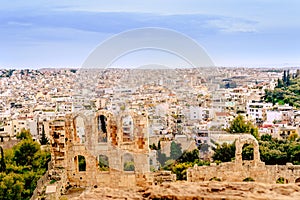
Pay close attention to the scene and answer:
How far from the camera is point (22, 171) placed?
14.2 metres

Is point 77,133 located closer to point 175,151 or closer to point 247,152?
point 175,151

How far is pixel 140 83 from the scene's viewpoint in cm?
2794

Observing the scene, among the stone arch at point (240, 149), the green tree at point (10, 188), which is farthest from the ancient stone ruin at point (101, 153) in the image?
the green tree at point (10, 188)

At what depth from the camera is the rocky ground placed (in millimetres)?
3080

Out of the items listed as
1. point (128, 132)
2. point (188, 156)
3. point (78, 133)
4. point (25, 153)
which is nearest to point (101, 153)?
point (78, 133)

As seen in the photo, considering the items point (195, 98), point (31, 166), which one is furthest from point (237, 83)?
point (31, 166)

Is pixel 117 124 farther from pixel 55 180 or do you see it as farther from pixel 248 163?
pixel 248 163

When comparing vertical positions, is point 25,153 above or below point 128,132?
below

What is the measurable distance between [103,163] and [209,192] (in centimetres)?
856

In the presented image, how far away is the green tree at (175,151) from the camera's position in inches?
626

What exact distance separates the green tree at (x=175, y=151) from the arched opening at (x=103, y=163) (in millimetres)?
4497

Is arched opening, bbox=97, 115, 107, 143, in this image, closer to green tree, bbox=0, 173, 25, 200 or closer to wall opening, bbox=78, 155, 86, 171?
wall opening, bbox=78, 155, 86, 171

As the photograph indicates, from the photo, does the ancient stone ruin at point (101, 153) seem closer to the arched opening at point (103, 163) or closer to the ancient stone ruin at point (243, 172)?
the arched opening at point (103, 163)

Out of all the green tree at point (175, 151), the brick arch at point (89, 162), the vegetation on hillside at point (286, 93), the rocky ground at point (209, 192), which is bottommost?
the green tree at point (175, 151)
